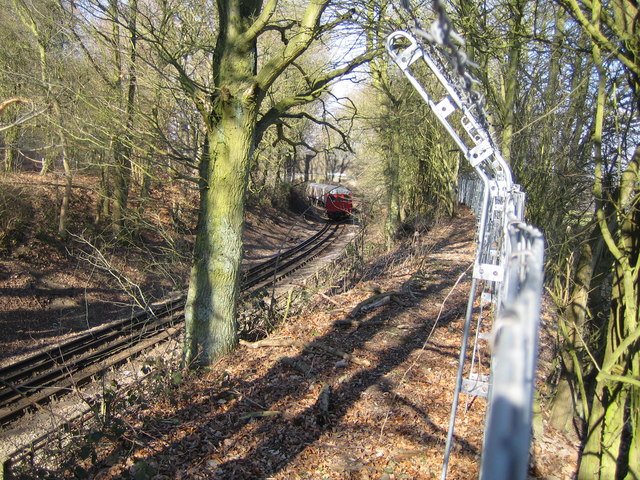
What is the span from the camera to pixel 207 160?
24.4 feet

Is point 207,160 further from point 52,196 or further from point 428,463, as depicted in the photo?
point 52,196

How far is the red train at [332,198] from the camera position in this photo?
98.8ft

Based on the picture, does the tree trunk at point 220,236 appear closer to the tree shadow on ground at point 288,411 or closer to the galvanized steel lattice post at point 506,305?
the tree shadow on ground at point 288,411

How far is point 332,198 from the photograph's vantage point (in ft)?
98.4

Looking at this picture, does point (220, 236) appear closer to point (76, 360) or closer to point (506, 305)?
point (76, 360)

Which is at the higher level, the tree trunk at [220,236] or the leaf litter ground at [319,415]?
the tree trunk at [220,236]

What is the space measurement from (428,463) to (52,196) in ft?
57.2

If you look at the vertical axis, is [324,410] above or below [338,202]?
below

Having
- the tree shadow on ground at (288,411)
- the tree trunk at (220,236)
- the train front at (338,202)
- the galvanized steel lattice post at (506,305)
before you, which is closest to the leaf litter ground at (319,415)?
the tree shadow on ground at (288,411)

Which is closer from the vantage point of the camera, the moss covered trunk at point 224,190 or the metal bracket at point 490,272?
the metal bracket at point 490,272

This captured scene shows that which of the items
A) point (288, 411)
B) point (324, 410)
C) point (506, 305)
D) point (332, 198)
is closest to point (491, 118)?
point (506, 305)

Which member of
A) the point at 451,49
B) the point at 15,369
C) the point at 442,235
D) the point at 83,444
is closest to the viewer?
the point at 451,49

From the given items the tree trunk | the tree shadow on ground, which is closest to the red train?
the tree trunk

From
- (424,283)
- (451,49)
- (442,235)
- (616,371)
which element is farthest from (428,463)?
(442,235)
